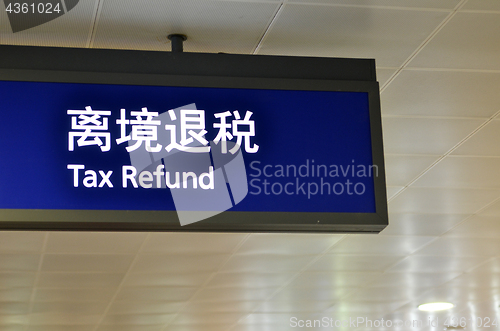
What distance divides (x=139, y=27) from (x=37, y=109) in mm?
668

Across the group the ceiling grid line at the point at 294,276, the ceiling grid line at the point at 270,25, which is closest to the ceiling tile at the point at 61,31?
the ceiling grid line at the point at 270,25

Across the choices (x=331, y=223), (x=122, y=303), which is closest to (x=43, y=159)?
(x=331, y=223)

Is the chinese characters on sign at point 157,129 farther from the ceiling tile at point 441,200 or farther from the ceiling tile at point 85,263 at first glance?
the ceiling tile at point 85,263

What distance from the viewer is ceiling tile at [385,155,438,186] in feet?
14.3

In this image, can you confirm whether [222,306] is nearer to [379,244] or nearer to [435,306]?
[379,244]

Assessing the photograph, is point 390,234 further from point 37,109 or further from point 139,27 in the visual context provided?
point 37,109

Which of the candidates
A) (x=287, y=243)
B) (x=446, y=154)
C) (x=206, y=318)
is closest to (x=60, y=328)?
(x=206, y=318)

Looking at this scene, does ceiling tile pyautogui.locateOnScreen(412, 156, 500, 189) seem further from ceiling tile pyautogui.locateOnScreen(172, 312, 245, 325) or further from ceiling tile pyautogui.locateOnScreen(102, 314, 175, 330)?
ceiling tile pyautogui.locateOnScreen(102, 314, 175, 330)

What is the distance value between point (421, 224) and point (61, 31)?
11.9ft

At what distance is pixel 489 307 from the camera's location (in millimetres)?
7922

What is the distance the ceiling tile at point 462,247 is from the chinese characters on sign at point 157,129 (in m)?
3.86

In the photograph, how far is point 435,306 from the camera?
7.70 meters

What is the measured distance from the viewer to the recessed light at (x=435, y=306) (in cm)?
766

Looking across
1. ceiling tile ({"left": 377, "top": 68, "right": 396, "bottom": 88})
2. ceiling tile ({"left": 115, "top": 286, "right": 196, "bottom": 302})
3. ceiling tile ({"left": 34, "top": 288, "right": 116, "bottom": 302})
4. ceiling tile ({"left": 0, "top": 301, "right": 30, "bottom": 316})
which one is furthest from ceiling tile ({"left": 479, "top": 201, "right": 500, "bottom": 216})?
ceiling tile ({"left": 0, "top": 301, "right": 30, "bottom": 316})
